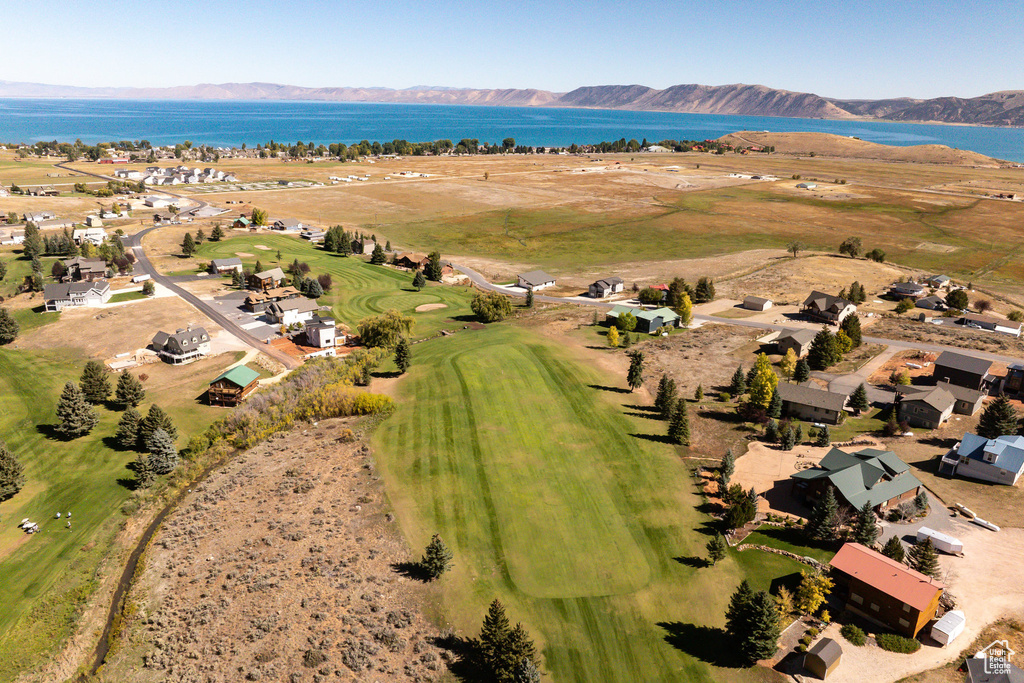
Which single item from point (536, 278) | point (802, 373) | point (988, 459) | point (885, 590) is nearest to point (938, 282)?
point (802, 373)

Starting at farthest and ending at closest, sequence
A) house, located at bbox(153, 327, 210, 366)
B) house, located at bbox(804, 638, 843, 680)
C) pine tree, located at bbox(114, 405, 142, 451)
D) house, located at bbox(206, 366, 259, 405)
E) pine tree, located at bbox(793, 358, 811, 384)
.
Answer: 1. house, located at bbox(153, 327, 210, 366)
2. pine tree, located at bbox(793, 358, 811, 384)
3. house, located at bbox(206, 366, 259, 405)
4. pine tree, located at bbox(114, 405, 142, 451)
5. house, located at bbox(804, 638, 843, 680)

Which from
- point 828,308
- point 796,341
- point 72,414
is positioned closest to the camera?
point 72,414

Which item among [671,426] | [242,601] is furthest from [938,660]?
[242,601]

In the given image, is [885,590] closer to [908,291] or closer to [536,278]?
[536,278]

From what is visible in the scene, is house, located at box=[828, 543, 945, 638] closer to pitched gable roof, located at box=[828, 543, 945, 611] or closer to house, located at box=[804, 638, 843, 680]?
pitched gable roof, located at box=[828, 543, 945, 611]

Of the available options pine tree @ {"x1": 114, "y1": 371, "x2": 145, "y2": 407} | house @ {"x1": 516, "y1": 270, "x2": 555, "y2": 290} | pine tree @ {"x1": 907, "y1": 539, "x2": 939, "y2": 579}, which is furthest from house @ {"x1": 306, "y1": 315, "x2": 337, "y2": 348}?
pine tree @ {"x1": 907, "y1": 539, "x2": 939, "y2": 579}

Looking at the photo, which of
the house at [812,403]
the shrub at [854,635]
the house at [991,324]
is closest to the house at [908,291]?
the house at [991,324]

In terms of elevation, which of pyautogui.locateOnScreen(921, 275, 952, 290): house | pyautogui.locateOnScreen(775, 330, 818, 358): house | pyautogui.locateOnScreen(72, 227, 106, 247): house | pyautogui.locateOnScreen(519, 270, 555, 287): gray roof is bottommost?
pyautogui.locateOnScreen(775, 330, 818, 358): house

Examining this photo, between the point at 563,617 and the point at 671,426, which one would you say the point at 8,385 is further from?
the point at 671,426
